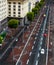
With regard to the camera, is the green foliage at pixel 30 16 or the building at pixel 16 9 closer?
the building at pixel 16 9

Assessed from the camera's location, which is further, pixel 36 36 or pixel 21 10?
pixel 21 10

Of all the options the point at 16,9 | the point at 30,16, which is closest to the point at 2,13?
the point at 16,9

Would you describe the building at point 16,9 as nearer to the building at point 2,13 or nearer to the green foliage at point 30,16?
the green foliage at point 30,16

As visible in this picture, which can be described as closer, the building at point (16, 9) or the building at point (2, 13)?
the building at point (2, 13)

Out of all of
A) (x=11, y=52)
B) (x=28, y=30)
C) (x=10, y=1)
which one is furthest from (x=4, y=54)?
(x=10, y=1)

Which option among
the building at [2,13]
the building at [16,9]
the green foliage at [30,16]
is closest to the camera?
the building at [2,13]

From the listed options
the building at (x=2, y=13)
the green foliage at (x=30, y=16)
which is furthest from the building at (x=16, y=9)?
the building at (x=2, y=13)

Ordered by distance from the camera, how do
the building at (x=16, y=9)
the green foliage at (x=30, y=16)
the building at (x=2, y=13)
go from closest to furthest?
1. the building at (x=2, y=13)
2. the building at (x=16, y=9)
3. the green foliage at (x=30, y=16)

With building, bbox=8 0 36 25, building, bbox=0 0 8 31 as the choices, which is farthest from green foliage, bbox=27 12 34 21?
building, bbox=0 0 8 31

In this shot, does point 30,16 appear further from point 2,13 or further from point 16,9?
point 2,13

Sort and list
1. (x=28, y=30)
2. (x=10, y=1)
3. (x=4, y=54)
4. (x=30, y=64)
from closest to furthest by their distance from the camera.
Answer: (x=30, y=64) < (x=4, y=54) < (x=28, y=30) < (x=10, y=1)

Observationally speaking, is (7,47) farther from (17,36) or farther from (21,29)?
(21,29)
